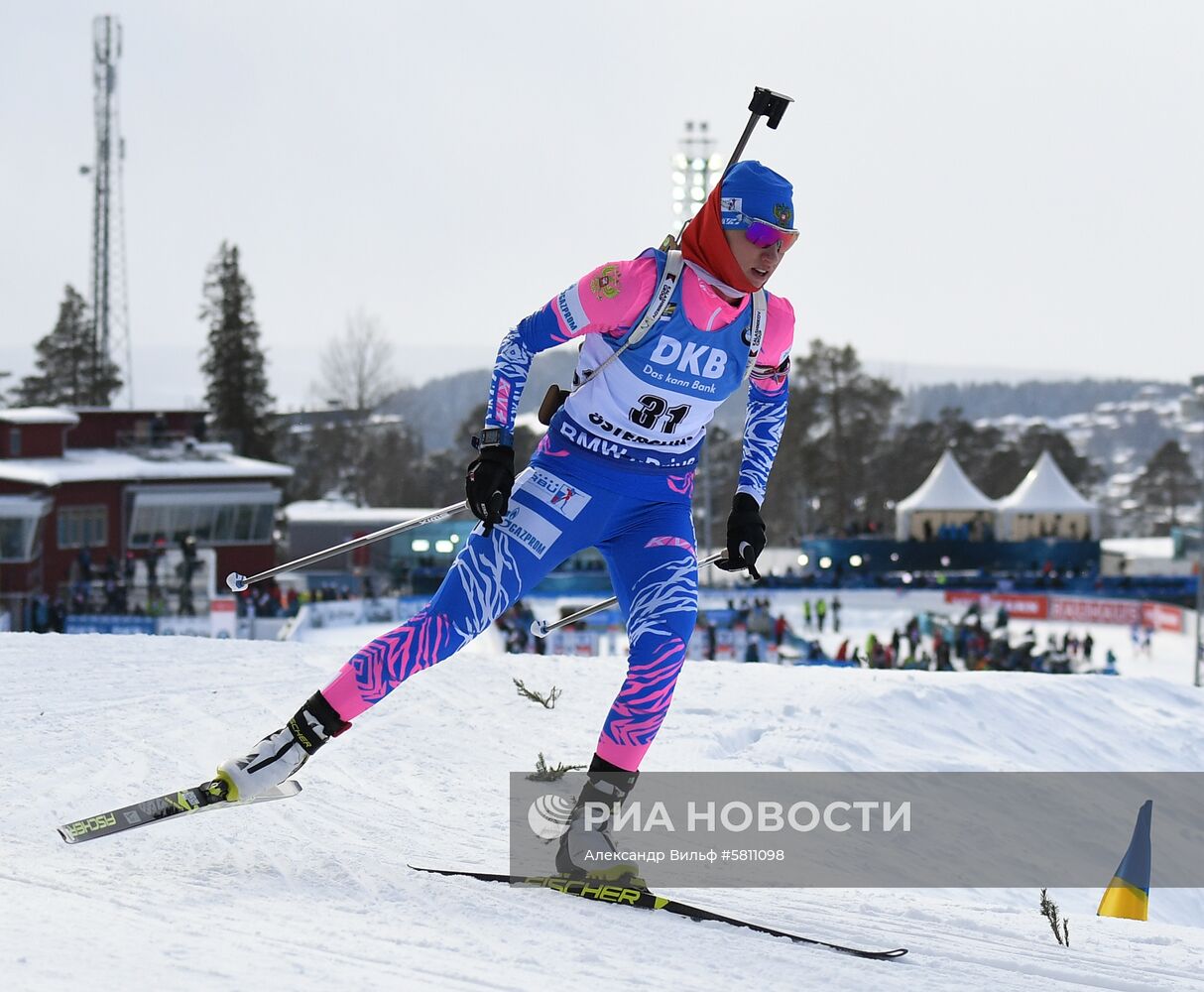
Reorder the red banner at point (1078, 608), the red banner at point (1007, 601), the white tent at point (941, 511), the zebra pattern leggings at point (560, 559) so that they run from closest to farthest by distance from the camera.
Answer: the zebra pattern leggings at point (560, 559), the red banner at point (1078, 608), the red banner at point (1007, 601), the white tent at point (941, 511)

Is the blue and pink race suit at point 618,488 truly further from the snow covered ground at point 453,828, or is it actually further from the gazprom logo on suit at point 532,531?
the snow covered ground at point 453,828

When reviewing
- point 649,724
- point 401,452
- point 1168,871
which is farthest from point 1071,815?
point 401,452

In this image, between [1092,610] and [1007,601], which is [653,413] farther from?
[1007,601]

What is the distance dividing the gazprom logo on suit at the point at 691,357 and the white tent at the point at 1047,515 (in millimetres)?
46786

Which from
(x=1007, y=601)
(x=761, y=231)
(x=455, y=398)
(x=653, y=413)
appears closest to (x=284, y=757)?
(x=653, y=413)

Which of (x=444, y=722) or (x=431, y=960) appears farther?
(x=444, y=722)

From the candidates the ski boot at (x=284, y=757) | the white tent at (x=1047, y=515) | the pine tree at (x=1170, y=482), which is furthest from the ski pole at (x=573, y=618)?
the pine tree at (x=1170, y=482)

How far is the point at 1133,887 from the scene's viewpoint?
4.80 m

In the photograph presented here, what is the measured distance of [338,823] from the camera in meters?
4.35

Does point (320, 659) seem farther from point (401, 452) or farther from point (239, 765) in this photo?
point (401, 452)

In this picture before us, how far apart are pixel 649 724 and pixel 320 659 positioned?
3.99m

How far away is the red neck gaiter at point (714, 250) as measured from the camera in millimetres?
3943

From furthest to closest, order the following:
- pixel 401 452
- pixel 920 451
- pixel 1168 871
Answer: pixel 401 452 → pixel 920 451 → pixel 1168 871

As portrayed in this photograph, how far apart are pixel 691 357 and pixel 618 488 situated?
1.46ft
